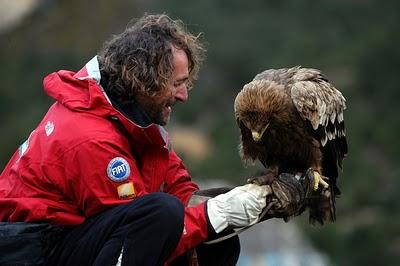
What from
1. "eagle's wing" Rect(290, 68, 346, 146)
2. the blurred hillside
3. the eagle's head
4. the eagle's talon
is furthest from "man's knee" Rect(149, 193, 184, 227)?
the blurred hillside

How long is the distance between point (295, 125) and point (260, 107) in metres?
0.26

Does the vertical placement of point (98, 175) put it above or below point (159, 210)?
above

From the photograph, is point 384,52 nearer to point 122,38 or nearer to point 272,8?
point 272,8

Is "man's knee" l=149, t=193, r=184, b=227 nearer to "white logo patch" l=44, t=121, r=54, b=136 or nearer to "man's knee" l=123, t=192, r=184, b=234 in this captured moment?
"man's knee" l=123, t=192, r=184, b=234

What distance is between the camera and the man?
184 inches

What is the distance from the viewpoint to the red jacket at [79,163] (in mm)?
4715

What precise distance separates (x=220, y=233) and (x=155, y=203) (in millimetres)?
419

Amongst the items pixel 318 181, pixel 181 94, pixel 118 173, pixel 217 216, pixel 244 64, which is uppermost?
pixel 181 94

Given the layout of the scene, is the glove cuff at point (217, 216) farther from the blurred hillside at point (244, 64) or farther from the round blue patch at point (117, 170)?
the blurred hillside at point (244, 64)

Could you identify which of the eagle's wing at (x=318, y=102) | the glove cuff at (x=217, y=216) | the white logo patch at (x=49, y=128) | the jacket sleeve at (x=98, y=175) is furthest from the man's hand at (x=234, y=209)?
the eagle's wing at (x=318, y=102)

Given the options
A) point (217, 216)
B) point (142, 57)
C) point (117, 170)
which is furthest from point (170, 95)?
point (217, 216)

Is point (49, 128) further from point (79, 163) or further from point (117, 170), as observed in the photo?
point (117, 170)

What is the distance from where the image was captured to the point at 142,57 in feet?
16.2

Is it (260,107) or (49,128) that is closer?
(49,128)
